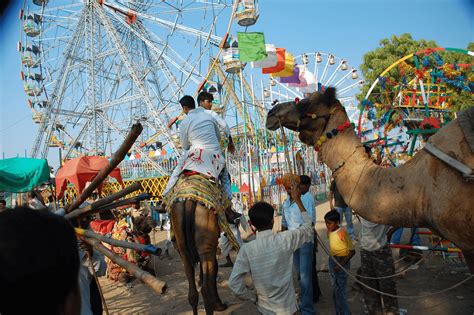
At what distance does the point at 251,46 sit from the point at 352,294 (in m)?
8.22

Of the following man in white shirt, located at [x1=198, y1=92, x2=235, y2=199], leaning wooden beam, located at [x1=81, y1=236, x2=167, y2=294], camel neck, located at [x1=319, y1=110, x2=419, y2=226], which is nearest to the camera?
leaning wooden beam, located at [x1=81, y1=236, x2=167, y2=294]

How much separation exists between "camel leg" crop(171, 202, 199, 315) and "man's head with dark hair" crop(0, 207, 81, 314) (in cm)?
301

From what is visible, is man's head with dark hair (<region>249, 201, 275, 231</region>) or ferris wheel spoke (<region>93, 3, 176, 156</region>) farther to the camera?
ferris wheel spoke (<region>93, 3, 176, 156</region>)

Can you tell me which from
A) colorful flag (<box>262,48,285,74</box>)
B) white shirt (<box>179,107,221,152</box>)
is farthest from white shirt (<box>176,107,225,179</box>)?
colorful flag (<box>262,48,285,74</box>)

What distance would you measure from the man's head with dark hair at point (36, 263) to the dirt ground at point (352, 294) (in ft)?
13.5

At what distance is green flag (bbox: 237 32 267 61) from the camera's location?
10875 mm

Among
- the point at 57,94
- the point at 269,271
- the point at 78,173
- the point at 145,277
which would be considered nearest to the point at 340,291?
the point at 269,271

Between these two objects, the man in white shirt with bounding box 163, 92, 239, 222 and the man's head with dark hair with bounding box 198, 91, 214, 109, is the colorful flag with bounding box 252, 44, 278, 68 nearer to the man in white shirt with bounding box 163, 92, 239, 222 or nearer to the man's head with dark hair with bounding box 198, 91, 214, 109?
the man's head with dark hair with bounding box 198, 91, 214, 109

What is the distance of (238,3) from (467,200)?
56.5 ft

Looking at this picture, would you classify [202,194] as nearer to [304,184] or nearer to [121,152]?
[304,184]

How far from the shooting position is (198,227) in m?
3.99

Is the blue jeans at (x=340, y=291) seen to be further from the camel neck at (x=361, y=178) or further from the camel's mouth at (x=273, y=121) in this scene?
the camel's mouth at (x=273, y=121)

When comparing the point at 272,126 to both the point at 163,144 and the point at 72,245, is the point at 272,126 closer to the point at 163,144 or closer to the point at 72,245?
the point at 72,245

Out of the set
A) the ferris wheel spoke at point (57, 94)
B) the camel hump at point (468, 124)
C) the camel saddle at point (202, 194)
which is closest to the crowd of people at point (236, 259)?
the camel saddle at point (202, 194)
